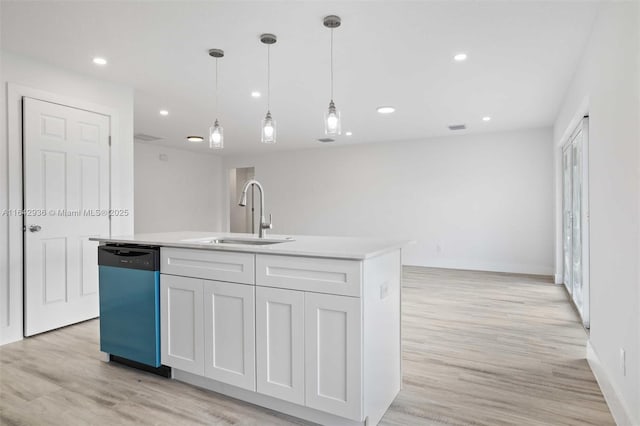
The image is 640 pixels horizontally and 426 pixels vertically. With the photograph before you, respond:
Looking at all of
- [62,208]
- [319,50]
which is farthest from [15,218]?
[319,50]

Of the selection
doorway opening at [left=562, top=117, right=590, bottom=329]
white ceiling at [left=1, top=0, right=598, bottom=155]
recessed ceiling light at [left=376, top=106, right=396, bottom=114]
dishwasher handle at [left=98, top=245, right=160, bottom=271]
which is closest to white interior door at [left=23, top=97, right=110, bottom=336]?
white ceiling at [left=1, top=0, right=598, bottom=155]

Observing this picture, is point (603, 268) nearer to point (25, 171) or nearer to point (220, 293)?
point (220, 293)

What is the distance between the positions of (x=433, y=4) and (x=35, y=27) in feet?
9.23

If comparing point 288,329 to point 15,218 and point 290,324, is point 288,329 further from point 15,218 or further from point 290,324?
point 15,218

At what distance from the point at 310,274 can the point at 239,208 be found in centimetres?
834

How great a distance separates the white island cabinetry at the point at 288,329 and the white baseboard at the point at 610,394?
1.08 m

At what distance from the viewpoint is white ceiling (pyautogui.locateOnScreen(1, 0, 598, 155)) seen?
2.49 meters

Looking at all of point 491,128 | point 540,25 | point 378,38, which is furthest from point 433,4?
point 491,128

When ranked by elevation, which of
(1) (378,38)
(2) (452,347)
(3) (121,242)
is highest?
(1) (378,38)

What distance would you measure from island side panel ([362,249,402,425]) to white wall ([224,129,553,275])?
16.5 feet

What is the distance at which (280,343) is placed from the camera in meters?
1.96

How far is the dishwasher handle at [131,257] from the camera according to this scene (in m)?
2.40

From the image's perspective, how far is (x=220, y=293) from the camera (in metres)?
2.15

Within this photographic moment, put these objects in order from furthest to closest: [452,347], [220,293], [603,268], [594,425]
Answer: [452,347] → [603,268] → [220,293] → [594,425]
